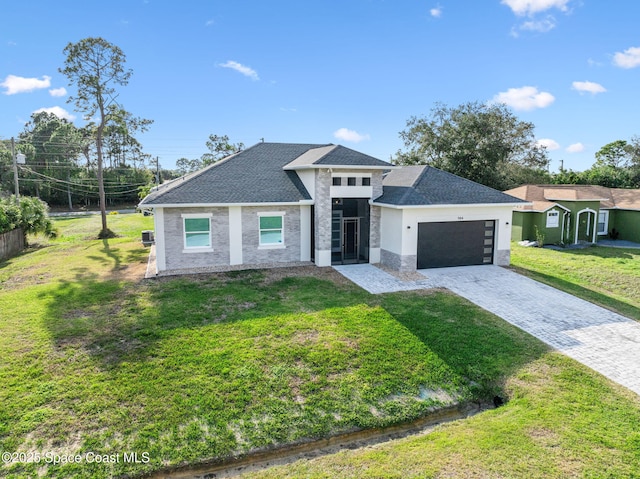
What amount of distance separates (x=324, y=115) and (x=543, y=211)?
18.9 m

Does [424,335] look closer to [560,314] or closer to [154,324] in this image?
[560,314]

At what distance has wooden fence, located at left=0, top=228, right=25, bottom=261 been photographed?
21312mm

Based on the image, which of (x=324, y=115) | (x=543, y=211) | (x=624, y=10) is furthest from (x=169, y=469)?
(x=324, y=115)

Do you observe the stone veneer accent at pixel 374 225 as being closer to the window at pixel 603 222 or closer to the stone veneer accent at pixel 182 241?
the stone veneer accent at pixel 182 241

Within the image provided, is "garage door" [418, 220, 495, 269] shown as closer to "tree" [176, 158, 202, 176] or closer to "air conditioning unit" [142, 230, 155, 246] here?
"air conditioning unit" [142, 230, 155, 246]

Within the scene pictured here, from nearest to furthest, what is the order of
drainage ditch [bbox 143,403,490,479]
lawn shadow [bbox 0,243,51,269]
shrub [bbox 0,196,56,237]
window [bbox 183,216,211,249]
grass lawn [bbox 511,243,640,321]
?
drainage ditch [bbox 143,403,490,479]
grass lawn [bbox 511,243,640,321]
window [bbox 183,216,211,249]
lawn shadow [bbox 0,243,51,269]
shrub [bbox 0,196,56,237]

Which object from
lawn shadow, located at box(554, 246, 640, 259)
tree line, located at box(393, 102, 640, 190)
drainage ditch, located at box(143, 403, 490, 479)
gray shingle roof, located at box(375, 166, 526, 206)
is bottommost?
drainage ditch, located at box(143, 403, 490, 479)

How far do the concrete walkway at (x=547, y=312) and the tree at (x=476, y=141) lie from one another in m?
22.7

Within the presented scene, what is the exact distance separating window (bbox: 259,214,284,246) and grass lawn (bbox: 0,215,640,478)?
4528 millimetres

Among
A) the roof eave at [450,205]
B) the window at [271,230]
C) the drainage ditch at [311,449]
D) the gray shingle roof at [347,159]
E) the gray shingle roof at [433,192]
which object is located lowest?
the drainage ditch at [311,449]

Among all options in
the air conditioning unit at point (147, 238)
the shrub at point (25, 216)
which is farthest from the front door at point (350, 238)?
the shrub at point (25, 216)

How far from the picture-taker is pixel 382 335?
11.0 metres

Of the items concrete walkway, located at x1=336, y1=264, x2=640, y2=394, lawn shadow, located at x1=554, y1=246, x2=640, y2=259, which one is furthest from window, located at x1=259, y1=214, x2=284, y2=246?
A: lawn shadow, located at x1=554, y1=246, x2=640, y2=259

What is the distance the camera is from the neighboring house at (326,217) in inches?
674
